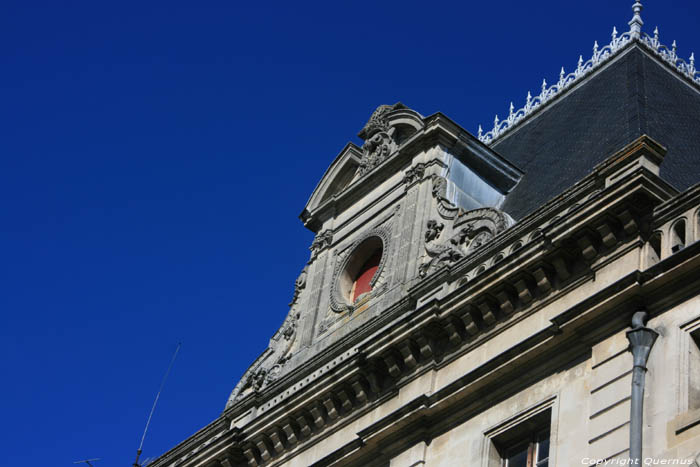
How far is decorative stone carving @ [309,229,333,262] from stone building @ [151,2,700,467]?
53 mm

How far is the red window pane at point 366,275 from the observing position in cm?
2730

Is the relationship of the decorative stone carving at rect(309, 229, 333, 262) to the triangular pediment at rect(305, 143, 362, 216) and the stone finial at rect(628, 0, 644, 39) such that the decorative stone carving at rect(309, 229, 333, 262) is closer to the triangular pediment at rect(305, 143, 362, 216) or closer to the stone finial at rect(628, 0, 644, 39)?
the triangular pediment at rect(305, 143, 362, 216)

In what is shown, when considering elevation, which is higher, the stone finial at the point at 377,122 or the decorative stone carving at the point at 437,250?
the stone finial at the point at 377,122

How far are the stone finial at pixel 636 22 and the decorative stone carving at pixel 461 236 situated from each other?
30.3ft

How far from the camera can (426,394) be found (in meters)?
21.9

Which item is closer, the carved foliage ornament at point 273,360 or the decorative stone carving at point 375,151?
the carved foliage ornament at point 273,360

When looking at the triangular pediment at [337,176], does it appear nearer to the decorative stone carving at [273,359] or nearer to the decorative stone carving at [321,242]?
the decorative stone carving at [321,242]

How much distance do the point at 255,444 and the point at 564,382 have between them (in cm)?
750

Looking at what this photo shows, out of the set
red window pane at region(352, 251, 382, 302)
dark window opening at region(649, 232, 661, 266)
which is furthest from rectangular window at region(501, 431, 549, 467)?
red window pane at region(352, 251, 382, 302)

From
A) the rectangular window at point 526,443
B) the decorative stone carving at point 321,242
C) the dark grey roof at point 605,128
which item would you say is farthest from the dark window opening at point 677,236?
the decorative stone carving at point 321,242

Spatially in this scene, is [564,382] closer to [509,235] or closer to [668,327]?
[668,327]

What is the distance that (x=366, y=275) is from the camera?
2761 centimetres

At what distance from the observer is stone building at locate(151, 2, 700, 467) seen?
19.0 metres

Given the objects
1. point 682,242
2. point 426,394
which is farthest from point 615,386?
point 426,394
